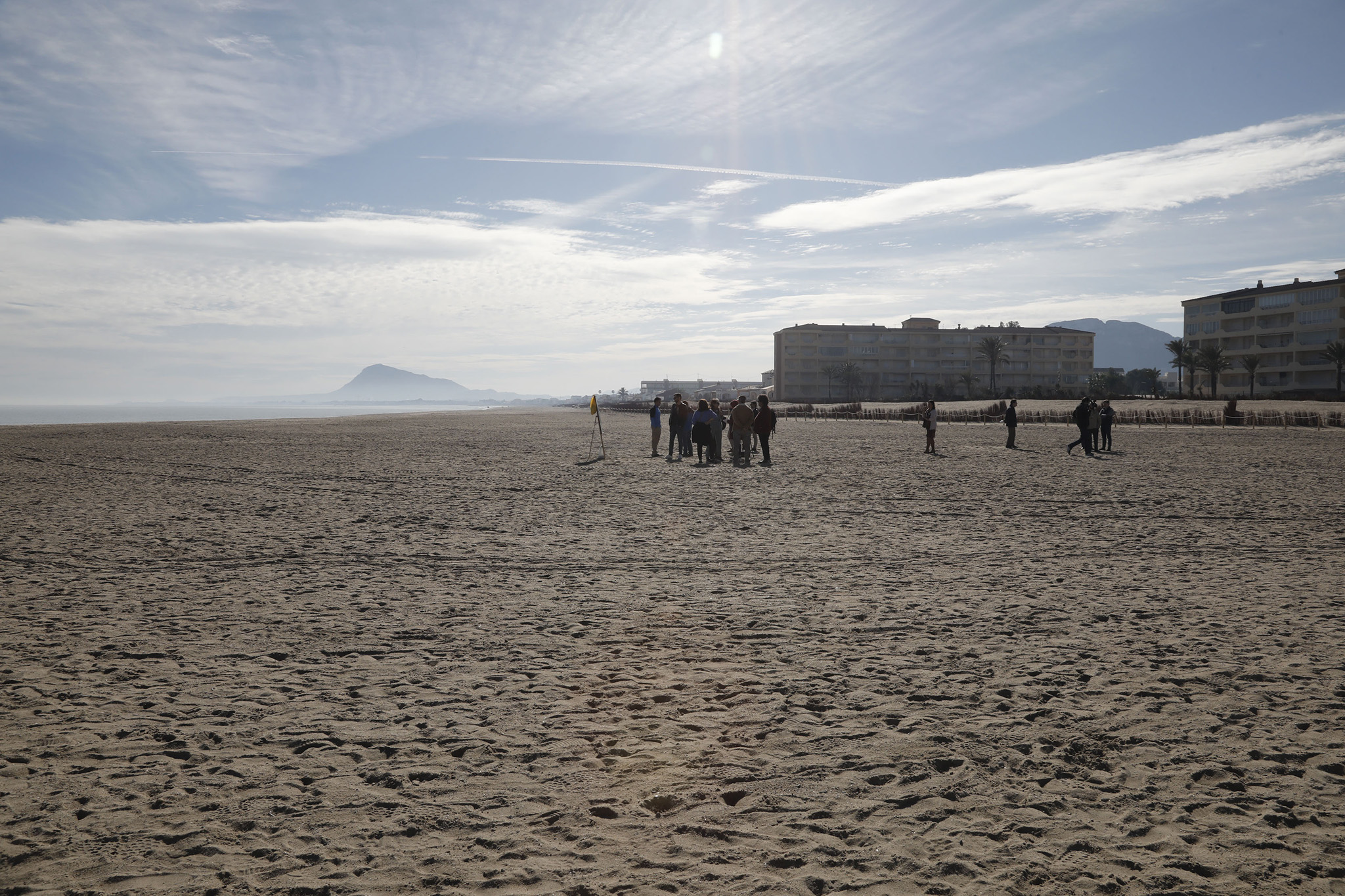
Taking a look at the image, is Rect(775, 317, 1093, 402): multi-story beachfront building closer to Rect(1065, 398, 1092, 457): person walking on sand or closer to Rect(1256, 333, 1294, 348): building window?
Rect(1256, 333, 1294, 348): building window

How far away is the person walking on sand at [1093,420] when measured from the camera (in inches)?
967

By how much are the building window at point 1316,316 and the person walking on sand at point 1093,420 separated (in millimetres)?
72810

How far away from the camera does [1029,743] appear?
4.19 metres

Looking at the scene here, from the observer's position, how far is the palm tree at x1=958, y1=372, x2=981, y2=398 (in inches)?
4178

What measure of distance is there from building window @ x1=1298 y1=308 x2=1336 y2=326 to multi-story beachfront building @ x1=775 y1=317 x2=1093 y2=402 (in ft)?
151

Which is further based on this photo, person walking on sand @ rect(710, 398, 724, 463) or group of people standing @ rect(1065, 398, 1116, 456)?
group of people standing @ rect(1065, 398, 1116, 456)

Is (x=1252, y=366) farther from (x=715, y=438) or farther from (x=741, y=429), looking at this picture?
(x=715, y=438)

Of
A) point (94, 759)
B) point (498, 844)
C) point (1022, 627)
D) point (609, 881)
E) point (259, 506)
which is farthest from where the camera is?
point (259, 506)

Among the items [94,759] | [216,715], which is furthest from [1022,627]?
[94,759]

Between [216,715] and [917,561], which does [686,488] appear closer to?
[917,561]

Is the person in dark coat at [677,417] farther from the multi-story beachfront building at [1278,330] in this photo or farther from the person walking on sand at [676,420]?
the multi-story beachfront building at [1278,330]

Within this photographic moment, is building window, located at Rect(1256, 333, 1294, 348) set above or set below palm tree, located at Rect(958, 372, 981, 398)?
above

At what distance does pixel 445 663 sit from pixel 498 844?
2365 millimetres

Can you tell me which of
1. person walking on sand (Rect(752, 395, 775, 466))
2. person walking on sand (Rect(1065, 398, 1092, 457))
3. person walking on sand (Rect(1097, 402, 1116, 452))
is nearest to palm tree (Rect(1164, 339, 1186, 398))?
person walking on sand (Rect(1097, 402, 1116, 452))
